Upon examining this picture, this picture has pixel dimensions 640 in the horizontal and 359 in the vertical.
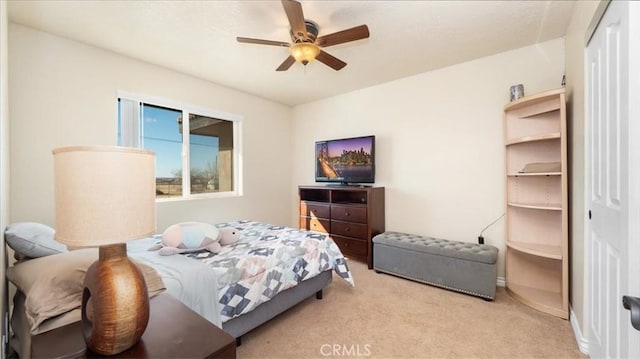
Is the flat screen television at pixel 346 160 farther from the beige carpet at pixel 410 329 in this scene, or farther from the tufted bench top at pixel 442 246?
the beige carpet at pixel 410 329

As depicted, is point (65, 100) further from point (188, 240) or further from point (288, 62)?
point (288, 62)

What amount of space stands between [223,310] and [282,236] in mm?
934

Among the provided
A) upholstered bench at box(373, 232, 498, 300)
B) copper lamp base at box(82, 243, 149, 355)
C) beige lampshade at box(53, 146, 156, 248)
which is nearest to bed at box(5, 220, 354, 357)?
copper lamp base at box(82, 243, 149, 355)

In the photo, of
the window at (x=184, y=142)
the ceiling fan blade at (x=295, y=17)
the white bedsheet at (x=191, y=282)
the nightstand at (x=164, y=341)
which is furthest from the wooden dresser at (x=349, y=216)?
the nightstand at (x=164, y=341)

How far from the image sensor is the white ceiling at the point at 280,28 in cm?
212

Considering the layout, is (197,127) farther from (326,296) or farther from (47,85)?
(326,296)

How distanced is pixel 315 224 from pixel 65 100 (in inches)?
125

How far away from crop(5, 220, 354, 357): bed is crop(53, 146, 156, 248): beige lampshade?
1.53 feet

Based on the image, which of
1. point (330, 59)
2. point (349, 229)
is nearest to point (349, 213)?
point (349, 229)

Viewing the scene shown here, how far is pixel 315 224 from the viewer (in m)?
4.07

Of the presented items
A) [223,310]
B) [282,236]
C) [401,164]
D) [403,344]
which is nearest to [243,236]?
[282,236]

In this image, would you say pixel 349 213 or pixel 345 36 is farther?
pixel 349 213

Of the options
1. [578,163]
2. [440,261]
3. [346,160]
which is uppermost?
[346,160]

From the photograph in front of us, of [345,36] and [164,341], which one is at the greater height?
[345,36]
